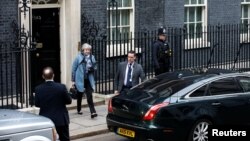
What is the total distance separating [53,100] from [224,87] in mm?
3453

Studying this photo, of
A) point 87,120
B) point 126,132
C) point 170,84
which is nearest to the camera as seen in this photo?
point 126,132

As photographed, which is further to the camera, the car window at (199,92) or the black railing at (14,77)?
the black railing at (14,77)

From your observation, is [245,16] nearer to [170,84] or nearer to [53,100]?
[170,84]

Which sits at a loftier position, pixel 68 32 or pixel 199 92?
pixel 68 32

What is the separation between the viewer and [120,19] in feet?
55.6

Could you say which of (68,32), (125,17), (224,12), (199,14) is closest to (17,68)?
(68,32)

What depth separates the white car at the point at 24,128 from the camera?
7.40 metres

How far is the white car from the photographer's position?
740cm

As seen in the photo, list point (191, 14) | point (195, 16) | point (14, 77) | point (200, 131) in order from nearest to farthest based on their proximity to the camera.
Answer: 1. point (200, 131)
2. point (14, 77)
3. point (191, 14)
4. point (195, 16)

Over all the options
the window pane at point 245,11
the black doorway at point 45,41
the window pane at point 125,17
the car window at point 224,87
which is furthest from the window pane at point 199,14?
the car window at point 224,87

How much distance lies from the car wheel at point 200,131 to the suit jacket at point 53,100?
2322mm

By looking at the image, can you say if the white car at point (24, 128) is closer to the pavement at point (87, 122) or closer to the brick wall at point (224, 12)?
the pavement at point (87, 122)

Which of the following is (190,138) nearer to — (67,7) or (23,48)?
(23,48)

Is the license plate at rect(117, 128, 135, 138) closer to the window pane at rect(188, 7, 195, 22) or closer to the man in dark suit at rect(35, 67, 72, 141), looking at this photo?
the man in dark suit at rect(35, 67, 72, 141)
